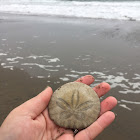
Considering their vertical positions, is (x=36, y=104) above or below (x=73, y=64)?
above

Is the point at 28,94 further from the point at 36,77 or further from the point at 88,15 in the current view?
the point at 88,15

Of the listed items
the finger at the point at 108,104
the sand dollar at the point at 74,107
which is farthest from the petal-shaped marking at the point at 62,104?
the finger at the point at 108,104

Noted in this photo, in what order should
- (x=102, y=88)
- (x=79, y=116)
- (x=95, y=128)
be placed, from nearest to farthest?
(x=95, y=128)
(x=79, y=116)
(x=102, y=88)

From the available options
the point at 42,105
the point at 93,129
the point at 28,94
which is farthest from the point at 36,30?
the point at 93,129

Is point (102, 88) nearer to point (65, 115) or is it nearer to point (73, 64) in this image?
point (65, 115)

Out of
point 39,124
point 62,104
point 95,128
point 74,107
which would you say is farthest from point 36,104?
point 95,128

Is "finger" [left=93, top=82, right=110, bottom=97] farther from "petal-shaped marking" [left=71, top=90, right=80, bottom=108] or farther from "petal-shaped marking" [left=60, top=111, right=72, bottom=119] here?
"petal-shaped marking" [left=60, top=111, right=72, bottom=119]

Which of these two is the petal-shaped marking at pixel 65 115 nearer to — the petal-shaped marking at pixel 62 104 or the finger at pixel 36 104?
the petal-shaped marking at pixel 62 104
